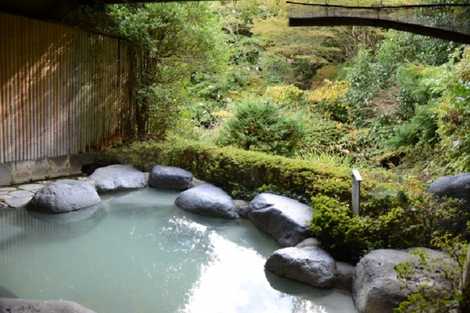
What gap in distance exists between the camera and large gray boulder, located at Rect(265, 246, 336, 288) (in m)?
4.93

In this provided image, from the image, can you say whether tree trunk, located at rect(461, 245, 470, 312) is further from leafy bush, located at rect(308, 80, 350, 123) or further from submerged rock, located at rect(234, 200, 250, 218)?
leafy bush, located at rect(308, 80, 350, 123)

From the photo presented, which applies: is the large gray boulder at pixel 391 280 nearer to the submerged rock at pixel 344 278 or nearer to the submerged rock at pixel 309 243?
the submerged rock at pixel 344 278

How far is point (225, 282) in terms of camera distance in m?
5.01

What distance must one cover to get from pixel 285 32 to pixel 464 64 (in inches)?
217

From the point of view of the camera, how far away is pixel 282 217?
6141 millimetres

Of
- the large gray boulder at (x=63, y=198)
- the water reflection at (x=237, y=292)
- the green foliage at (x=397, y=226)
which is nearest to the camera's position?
the water reflection at (x=237, y=292)

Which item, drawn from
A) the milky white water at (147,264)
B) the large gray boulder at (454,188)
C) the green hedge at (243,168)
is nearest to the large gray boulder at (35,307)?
the milky white water at (147,264)

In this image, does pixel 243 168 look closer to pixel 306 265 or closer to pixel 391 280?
pixel 306 265

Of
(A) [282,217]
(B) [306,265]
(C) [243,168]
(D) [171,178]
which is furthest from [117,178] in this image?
(B) [306,265]

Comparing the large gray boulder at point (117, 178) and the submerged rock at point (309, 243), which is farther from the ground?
the large gray boulder at point (117, 178)

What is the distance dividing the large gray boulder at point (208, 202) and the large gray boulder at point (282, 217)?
400mm

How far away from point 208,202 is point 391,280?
357 cm

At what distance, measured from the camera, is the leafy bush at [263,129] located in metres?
8.80

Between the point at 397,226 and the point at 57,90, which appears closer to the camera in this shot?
the point at 397,226
